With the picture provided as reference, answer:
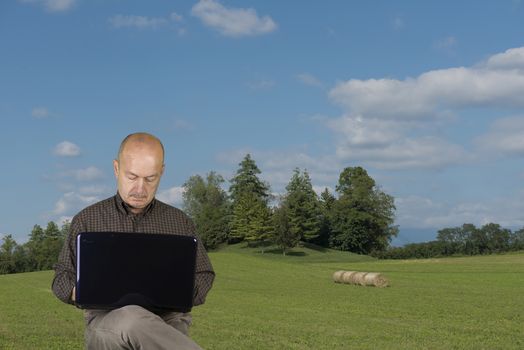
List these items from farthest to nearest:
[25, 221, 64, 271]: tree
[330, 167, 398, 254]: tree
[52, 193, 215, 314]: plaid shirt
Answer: [330, 167, 398, 254]: tree, [25, 221, 64, 271]: tree, [52, 193, 215, 314]: plaid shirt

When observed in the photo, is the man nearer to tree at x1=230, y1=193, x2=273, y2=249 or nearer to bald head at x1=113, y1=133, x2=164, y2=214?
bald head at x1=113, y1=133, x2=164, y2=214

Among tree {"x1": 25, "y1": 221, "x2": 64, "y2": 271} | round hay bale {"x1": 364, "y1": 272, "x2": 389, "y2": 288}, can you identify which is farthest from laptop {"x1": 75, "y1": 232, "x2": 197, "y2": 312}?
tree {"x1": 25, "y1": 221, "x2": 64, "y2": 271}

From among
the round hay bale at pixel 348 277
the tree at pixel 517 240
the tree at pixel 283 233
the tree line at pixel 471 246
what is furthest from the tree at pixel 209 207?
the round hay bale at pixel 348 277

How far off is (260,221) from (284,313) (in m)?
64.4

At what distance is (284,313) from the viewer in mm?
18656

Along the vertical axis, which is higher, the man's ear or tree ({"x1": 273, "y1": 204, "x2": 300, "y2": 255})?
tree ({"x1": 273, "y1": 204, "x2": 300, "y2": 255})

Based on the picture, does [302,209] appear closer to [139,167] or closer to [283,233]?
[283,233]

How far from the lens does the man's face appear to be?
455 cm

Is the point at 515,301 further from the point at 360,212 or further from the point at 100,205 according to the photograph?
the point at 360,212

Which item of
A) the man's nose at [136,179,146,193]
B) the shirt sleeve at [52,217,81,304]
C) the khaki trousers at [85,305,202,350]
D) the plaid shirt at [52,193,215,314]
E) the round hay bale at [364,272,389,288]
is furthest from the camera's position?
the round hay bale at [364,272,389,288]

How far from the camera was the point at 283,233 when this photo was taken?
81.3 m

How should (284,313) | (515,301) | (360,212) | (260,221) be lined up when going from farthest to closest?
(360,212) → (260,221) → (515,301) → (284,313)

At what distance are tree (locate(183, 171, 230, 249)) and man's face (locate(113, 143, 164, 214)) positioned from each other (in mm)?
86310

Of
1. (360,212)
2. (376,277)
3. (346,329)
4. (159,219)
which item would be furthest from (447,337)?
(360,212)
